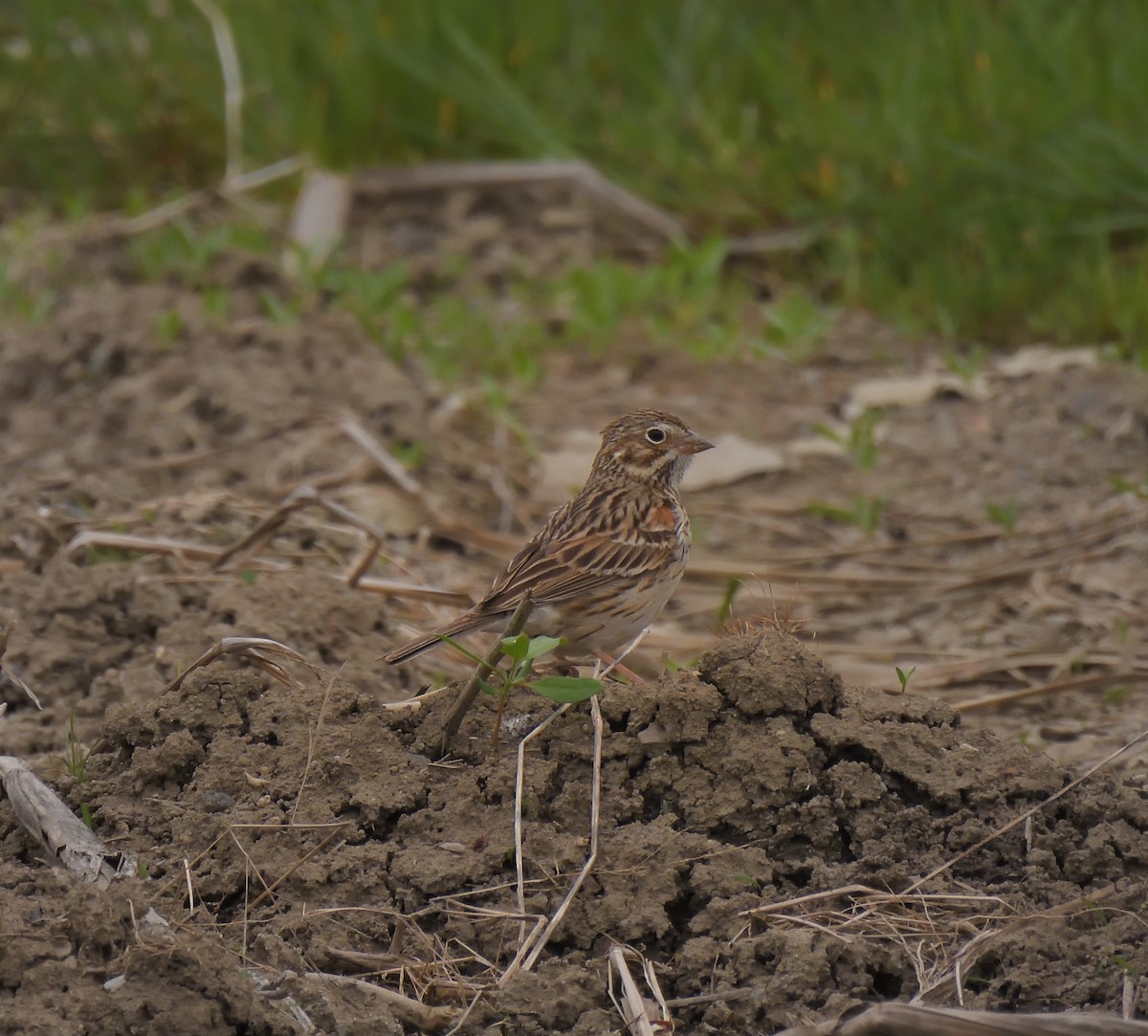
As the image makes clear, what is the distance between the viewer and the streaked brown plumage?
491 cm

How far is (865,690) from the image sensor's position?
4.23 metres

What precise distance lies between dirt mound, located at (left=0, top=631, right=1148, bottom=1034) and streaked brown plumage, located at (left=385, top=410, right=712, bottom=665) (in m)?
0.72

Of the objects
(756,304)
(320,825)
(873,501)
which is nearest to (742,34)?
(756,304)

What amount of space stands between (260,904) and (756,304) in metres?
5.92

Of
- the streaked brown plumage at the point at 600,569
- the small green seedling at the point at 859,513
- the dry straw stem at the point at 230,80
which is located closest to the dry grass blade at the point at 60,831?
the streaked brown plumage at the point at 600,569

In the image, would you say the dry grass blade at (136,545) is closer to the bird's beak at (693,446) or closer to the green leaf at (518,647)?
the bird's beak at (693,446)

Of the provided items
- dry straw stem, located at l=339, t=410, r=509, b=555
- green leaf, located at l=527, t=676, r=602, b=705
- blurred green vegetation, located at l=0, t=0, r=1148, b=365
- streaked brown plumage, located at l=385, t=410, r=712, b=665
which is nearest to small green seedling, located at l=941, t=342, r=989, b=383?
blurred green vegetation, located at l=0, t=0, r=1148, b=365

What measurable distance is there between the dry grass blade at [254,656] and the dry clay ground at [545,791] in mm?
47

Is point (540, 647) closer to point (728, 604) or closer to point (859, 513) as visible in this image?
point (728, 604)

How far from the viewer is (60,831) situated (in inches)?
146

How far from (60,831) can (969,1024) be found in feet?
6.45

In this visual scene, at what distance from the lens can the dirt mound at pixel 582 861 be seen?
3.35 meters

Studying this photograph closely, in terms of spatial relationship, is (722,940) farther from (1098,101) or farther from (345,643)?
(1098,101)

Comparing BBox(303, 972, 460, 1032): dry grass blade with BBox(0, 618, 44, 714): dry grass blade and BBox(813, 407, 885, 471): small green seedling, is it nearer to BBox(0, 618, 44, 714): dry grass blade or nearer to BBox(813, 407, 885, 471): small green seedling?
BBox(0, 618, 44, 714): dry grass blade
